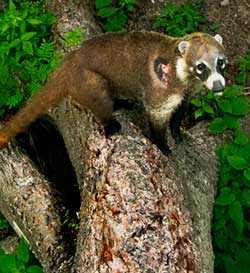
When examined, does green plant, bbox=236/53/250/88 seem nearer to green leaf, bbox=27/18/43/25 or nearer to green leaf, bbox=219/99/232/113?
green leaf, bbox=219/99/232/113

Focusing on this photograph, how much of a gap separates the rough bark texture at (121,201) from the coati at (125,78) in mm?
173

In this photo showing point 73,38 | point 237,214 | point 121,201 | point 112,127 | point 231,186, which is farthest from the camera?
point 73,38

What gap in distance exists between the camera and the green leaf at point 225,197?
446 cm

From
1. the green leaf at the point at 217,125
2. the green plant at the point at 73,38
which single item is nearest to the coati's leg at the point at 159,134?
the green leaf at the point at 217,125

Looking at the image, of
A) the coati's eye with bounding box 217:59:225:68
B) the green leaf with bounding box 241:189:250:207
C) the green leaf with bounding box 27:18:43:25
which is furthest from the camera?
the green leaf with bounding box 27:18:43:25

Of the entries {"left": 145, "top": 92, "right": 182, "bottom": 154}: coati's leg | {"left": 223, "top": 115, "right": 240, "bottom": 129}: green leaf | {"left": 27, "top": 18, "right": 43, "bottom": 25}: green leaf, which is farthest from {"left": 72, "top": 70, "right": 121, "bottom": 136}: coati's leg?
{"left": 27, "top": 18, "right": 43, "bottom": 25}: green leaf

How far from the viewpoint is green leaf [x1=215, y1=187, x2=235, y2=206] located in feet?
14.6

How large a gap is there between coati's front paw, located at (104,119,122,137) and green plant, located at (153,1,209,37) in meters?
1.63

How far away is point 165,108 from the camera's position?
4.42 metres

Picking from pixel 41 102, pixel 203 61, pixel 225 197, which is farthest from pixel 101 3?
pixel 225 197

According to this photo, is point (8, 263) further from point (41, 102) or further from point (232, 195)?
point (232, 195)

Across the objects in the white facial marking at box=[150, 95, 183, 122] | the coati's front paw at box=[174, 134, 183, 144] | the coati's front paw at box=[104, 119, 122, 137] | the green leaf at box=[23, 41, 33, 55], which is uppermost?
the green leaf at box=[23, 41, 33, 55]

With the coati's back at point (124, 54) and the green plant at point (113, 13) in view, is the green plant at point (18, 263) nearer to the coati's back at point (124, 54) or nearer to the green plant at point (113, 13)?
the coati's back at point (124, 54)

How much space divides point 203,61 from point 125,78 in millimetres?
670
